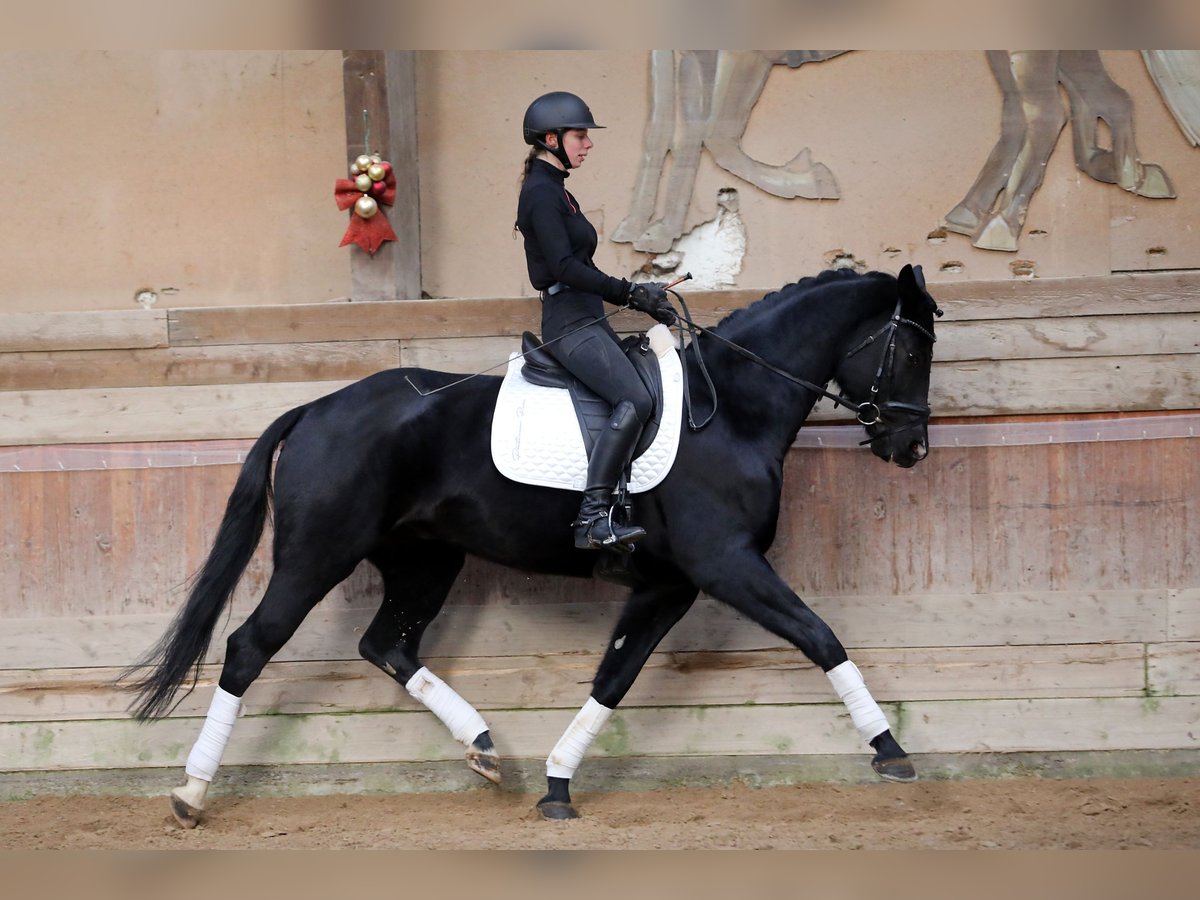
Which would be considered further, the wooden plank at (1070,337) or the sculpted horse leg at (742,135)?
the sculpted horse leg at (742,135)

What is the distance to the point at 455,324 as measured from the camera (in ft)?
18.6

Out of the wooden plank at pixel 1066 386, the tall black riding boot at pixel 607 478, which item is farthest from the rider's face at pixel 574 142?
the wooden plank at pixel 1066 386

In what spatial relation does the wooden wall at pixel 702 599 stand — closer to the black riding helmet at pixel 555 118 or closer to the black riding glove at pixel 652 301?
the black riding glove at pixel 652 301

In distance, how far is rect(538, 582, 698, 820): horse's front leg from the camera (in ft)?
16.8

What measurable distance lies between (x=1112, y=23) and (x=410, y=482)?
13.7 ft

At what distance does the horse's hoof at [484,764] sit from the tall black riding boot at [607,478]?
1237mm

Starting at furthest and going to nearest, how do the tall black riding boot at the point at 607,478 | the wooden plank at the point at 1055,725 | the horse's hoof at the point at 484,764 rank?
the wooden plank at the point at 1055,725 → the horse's hoof at the point at 484,764 → the tall black riding boot at the point at 607,478

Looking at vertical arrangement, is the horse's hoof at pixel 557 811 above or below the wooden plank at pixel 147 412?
below

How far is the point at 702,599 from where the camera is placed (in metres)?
5.64

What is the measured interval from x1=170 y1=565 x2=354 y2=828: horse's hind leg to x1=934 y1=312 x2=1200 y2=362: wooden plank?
306 cm

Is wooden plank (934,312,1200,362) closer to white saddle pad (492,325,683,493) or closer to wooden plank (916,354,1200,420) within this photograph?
wooden plank (916,354,1200,420)

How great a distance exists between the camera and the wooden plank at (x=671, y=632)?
5.56m

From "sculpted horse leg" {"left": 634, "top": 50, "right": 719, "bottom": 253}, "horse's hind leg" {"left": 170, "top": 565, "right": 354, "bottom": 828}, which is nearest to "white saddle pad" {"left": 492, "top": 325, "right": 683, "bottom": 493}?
"horse's hind leg" {"left": 170, "top": 565, "right": 354, "bottom": 828}

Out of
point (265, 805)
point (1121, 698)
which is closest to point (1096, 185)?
point (1121, 698)
